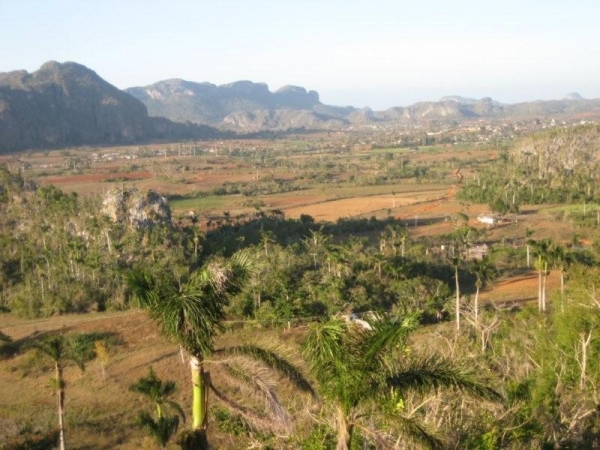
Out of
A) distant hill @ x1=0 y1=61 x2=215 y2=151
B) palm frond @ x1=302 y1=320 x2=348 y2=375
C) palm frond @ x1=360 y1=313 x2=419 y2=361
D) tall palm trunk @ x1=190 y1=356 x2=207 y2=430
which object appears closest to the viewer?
palm frond @ x1=360 y1=313 x2=419 y2=361

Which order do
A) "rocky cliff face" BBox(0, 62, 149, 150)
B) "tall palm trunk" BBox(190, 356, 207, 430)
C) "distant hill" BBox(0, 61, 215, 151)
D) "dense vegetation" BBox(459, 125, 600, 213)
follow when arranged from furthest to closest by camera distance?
"distant hill" BBox(0, 61, 215, 151) → "rocky cliff face" BBox(0, 62, 149, 150) → "dense vegetation" BBox(459, 125, 600, 213) → "tall palm trunk" BBox(190, 356, 207, 430)

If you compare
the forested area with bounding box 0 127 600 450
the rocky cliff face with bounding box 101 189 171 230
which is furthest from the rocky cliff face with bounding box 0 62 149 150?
the rocky cliff face with bounding box 101 189 171 230

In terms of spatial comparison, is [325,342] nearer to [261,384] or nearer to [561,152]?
[261,384]

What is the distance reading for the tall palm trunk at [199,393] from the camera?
648 centimetres

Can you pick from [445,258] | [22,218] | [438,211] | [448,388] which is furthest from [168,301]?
[438,211]

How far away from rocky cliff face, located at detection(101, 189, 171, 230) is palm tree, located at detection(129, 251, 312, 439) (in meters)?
33.2

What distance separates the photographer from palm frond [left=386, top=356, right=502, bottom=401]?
21.0ft

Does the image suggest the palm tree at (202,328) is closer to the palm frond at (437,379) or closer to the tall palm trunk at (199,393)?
the tall palm trunk at (199,393)

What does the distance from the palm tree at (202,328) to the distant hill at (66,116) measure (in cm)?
14113

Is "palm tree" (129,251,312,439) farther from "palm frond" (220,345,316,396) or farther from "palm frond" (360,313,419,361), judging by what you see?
"palm frond" (360,313,419,361)

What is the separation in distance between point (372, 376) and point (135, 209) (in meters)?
35.2

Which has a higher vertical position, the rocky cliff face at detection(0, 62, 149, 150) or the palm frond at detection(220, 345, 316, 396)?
the rocky cliff face at detection(0, 62, 149, 150)

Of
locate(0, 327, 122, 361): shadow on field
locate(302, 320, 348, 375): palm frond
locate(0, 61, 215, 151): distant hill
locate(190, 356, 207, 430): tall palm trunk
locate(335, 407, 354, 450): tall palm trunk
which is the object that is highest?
locate(0, 61, 215, 151): distant hill

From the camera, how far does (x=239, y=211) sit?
60000mm
